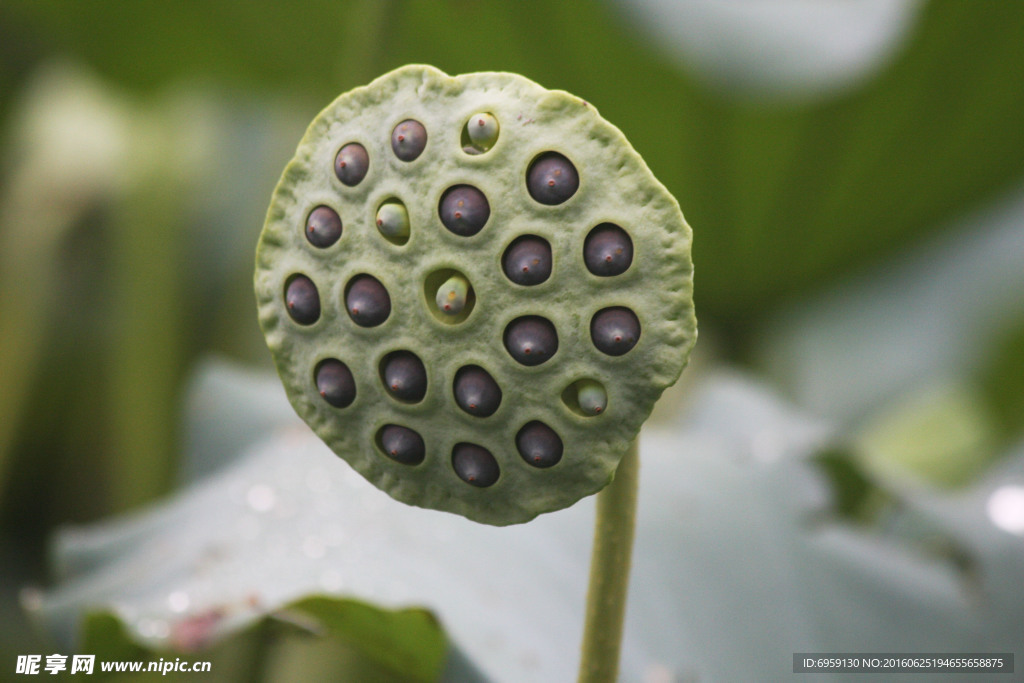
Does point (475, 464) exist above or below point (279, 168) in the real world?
below

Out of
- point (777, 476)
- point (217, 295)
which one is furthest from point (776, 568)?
point (217, 295)

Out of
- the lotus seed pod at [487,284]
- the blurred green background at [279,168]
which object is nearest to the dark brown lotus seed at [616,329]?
the lotus seed pod at [487,284]

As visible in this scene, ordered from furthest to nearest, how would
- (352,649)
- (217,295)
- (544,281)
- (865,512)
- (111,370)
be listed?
(217,295), (111,370), (865,512), (352,649), (544,281)

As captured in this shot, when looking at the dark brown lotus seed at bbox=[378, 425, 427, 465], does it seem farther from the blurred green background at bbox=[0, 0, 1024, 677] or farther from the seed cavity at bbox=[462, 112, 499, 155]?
the blurred green background at bbox=[0, 0, 1024, 677]

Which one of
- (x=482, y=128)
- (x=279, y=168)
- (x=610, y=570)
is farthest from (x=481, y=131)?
(x=279, y=168)

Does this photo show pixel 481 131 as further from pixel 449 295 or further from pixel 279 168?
pixel 279 168

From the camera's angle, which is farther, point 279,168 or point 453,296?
point 279,168

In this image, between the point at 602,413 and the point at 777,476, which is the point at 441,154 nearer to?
the point at 602,413
